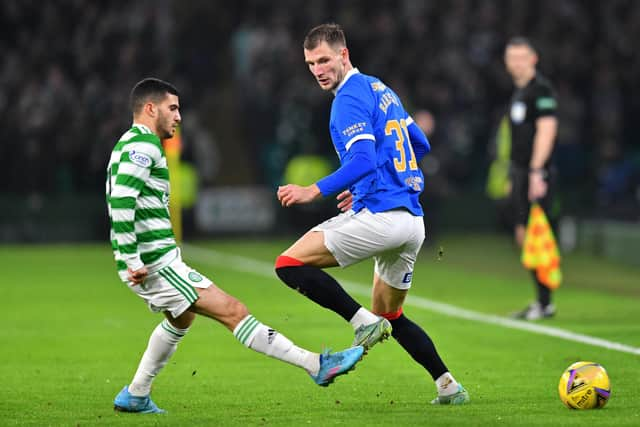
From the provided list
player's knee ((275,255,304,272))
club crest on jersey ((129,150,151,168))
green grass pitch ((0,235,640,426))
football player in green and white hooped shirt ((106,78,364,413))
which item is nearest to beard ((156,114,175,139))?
football player in green and white hooped shirt ((106,78,364,413))

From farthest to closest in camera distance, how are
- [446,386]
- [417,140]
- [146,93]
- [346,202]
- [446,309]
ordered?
1. [446,309]
2. [417,140]
3. [346,202]
4. [446,386]
5. [146,93]

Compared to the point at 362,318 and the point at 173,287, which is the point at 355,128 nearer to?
the point at 362,318

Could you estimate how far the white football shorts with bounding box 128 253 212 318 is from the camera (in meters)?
6.57

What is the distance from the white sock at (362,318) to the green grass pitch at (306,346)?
0.50 m

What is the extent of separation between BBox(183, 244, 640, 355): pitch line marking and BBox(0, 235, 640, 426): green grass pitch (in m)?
0.12

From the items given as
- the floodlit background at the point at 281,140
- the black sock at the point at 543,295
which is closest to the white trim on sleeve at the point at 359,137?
the floodlit background at the point at 281,140

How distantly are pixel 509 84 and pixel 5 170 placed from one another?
946 centimetres

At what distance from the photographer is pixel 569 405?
682 cm

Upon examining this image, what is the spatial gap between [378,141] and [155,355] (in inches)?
66.8

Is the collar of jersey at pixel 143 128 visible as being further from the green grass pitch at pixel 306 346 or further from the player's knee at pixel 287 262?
the green grass pitch at pixel 306 346

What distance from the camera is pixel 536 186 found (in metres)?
11.6

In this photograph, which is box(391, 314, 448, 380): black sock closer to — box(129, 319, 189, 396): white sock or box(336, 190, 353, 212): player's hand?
box(336, 190, 353, 212): player's hand

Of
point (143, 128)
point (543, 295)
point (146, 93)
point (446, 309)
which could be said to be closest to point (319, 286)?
point (143, 128)

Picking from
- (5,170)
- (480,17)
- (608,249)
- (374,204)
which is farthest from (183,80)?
(374,204)
